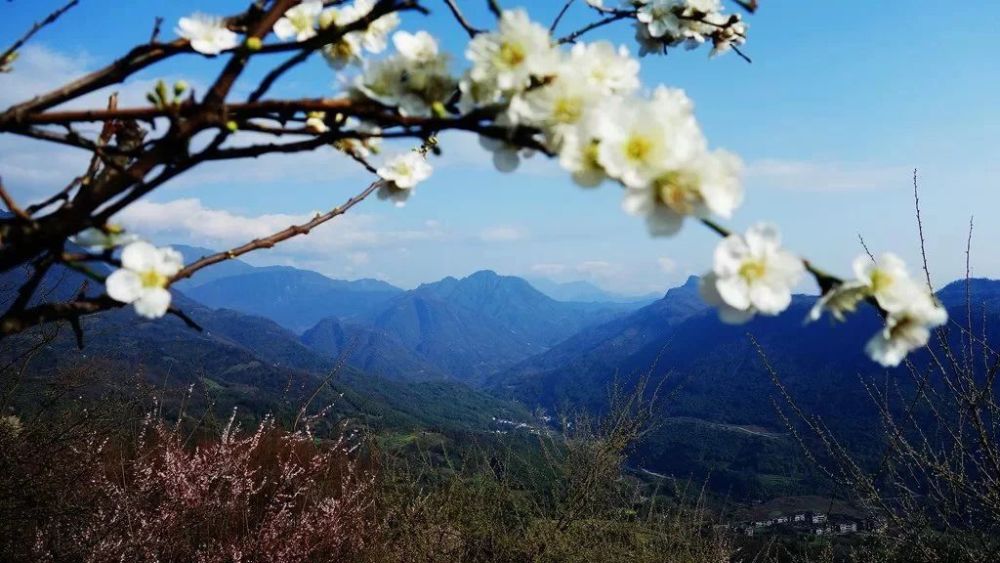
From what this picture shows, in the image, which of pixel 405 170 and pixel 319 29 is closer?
pixel 319 29

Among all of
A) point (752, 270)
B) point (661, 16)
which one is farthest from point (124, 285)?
point (661, 16)

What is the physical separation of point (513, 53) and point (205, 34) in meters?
0.59

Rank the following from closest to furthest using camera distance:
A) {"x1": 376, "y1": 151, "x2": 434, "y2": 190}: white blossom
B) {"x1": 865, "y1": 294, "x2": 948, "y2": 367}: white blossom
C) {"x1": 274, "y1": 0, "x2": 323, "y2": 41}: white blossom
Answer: {"x1": 865, "y1": 294, "x2": 948, "y2": 367}: white blossom < {"x1": 274, "y1": 0, "x2": 323, "y2": 41}: white blossom < {"x1": 376, "y1": 151, "x2": 434, "y2": 190}: white blossom

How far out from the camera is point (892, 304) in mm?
904

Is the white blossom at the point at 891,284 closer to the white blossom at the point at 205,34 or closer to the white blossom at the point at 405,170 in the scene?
the white blossom at the point at 405,170

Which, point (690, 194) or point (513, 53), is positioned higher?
point (513, 53)

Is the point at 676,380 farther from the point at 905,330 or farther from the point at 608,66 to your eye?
the point at 608,66

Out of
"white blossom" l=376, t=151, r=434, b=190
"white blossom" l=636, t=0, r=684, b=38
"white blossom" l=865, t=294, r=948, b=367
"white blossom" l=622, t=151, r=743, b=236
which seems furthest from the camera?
"white blossom" l=636, t=0, r=684, b=38

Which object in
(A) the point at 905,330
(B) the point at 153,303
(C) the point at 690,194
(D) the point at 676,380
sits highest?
(C) the point at 690,194

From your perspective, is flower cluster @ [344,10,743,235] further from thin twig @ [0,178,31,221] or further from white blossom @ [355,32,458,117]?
thin twig @ [0,178,31,221]

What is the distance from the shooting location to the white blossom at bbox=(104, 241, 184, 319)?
3.16ft

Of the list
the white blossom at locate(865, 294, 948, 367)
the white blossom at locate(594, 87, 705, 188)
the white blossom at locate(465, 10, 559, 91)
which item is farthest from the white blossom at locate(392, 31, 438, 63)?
the white blossom at locate(865, 294, 948, 367)

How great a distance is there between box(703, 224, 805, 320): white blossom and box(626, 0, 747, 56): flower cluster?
102 cm

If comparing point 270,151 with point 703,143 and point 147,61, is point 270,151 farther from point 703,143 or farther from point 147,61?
point 703,143
